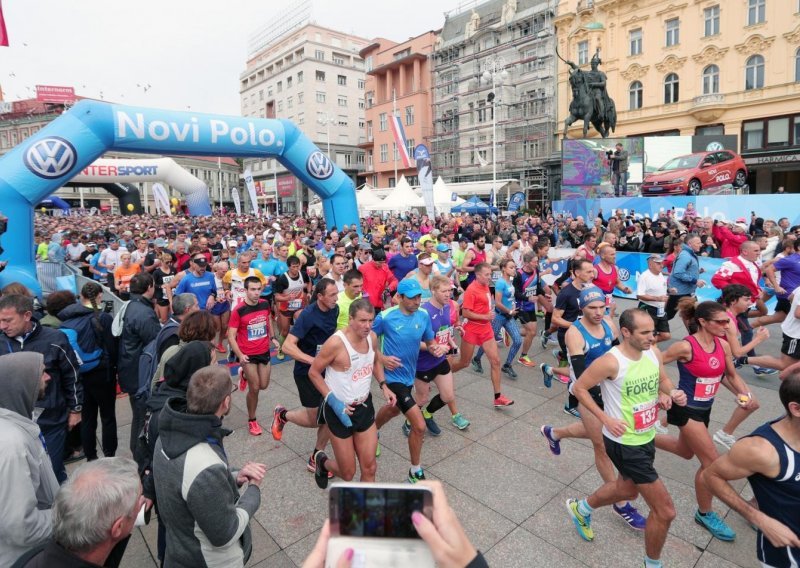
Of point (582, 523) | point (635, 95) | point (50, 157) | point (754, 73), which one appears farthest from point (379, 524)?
point (635, 95)

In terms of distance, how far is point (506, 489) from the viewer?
13.5ft

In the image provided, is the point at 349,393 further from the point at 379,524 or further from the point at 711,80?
the point at 711,80

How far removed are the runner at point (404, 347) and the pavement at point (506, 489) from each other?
54 centimetres

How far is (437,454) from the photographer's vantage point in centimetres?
481

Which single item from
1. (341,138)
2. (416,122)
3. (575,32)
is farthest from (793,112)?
(341,138)

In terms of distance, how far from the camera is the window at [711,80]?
101 feet

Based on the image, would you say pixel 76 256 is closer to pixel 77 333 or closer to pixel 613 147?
pixel 77 333

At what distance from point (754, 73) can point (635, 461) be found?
37.0m

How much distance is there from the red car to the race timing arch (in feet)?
42.5

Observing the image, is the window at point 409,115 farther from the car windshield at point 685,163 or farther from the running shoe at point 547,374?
the running shoe at point 547,374

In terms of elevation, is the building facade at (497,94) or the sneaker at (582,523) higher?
the building facade at (497,94)

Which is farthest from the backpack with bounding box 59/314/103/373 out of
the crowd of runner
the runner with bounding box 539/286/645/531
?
the runner with bounding box 539/286/645/531

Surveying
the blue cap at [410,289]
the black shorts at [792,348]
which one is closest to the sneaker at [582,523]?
the blue cap at [410,289]

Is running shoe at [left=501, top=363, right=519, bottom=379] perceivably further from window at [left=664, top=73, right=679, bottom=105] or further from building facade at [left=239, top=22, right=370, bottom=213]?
building facade at [left=239, top=22, right=370, bottom=213]
